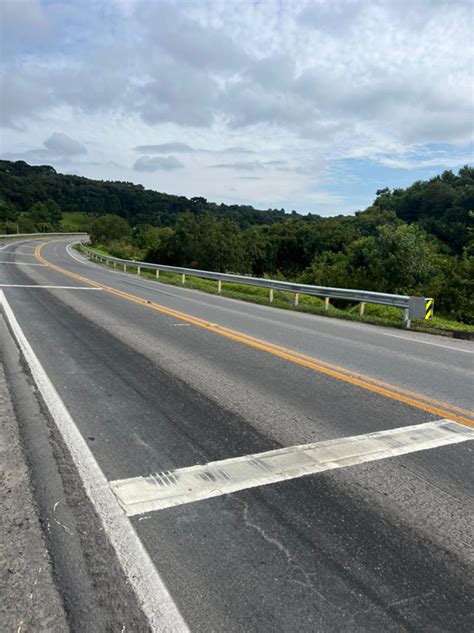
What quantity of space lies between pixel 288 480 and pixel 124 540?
1.32 metres

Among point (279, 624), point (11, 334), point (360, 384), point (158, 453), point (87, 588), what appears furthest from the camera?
point (11, 334)

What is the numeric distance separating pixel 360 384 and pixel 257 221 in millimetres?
114931

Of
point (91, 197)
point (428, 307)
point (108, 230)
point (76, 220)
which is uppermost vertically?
point (91, 197)

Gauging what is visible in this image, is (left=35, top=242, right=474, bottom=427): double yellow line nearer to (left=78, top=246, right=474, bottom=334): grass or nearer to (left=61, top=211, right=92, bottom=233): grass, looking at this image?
(left=78, top=246, right=474, bottom=334): grass

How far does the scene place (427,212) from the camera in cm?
6081

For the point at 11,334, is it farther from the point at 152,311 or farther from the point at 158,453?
the point at 158,453

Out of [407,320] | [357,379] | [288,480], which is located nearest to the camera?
[288,480]

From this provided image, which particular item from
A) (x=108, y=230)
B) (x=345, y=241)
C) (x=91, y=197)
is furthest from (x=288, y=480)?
(x=91, y=197)

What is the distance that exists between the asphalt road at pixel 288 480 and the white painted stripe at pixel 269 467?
99 millimetres

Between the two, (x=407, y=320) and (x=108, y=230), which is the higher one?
(x=108, y=230)

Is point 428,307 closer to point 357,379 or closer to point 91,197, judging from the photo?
point 357,379

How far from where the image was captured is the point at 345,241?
6097cm

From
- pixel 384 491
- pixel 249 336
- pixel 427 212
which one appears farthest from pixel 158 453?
pixel 427 212

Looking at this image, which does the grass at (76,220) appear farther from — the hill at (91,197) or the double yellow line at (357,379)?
the double yellow line at (357,379)
